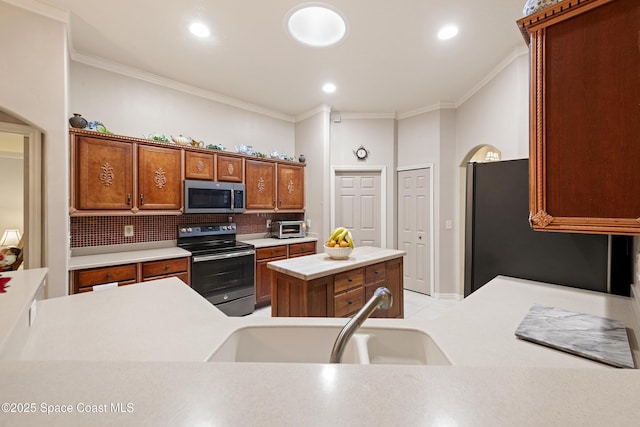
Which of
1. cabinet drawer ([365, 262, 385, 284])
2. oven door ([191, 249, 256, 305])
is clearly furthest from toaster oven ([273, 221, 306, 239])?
cabinet drawer ([365, 262, 385, 284])

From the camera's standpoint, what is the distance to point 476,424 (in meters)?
0.32

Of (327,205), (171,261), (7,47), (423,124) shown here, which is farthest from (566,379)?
(423,124)

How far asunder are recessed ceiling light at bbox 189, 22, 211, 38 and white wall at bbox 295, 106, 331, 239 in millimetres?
2032

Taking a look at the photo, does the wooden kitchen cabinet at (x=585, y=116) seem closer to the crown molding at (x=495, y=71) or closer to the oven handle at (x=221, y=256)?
the crown molding at (x=495, y=71)

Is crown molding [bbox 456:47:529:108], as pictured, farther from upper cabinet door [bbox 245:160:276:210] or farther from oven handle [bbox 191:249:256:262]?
oven handle [bbox 191:249:256:262]

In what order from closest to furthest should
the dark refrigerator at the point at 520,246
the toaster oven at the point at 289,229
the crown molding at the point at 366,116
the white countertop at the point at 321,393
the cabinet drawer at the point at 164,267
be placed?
the white countertop at the point at 321,393, the dark refrigerator at the point at 520,246, the cabinet drawer at the point at 164,267, the toaster oven at the point at 289,229, the crown molding at the point at 366,116

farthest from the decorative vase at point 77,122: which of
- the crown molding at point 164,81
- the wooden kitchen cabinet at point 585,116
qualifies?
the wooden kitchen cabinet at point 585,116

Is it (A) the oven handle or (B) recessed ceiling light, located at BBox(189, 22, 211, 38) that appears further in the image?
(A) the oven handle


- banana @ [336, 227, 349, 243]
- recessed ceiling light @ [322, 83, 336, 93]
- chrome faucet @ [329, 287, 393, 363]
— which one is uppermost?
recessed ceiling light @ [322, 83, 336, 93]

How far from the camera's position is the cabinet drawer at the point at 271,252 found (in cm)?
352

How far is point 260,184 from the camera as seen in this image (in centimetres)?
381

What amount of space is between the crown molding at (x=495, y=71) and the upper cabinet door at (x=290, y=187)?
2609 mm

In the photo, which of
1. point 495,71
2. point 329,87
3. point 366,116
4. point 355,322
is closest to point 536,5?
point 355,322

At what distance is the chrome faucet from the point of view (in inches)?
31.5
